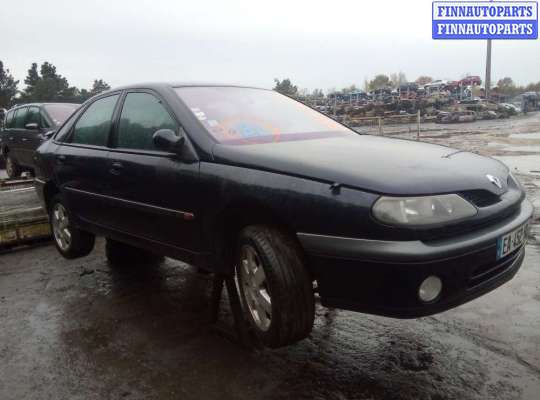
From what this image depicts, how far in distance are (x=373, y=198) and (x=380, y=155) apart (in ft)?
1.76

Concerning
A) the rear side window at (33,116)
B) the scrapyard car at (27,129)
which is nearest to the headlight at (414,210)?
the scrapyard car at (27,129)

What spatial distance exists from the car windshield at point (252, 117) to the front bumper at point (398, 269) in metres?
0.98

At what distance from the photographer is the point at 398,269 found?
2.19m

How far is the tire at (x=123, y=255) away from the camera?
4996mm

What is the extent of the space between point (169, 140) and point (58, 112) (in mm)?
6386

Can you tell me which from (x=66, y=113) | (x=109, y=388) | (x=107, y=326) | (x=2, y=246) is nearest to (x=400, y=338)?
(x=109, y=388)

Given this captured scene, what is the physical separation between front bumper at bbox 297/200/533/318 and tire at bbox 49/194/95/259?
2786 mm

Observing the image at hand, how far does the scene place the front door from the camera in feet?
10.1

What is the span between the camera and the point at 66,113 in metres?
8.62

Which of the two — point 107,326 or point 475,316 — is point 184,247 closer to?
point 107,326

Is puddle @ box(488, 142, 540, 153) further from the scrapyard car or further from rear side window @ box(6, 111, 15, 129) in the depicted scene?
rear side window @ box(6, 111, 15, 129)

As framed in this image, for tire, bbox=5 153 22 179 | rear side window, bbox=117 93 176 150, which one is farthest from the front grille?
tire, bbox=5 153 22 179

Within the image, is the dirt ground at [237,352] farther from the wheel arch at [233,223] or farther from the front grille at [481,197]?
the front grille at [481,197]

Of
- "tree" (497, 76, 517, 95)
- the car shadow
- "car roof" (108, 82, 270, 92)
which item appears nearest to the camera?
the car shadow
